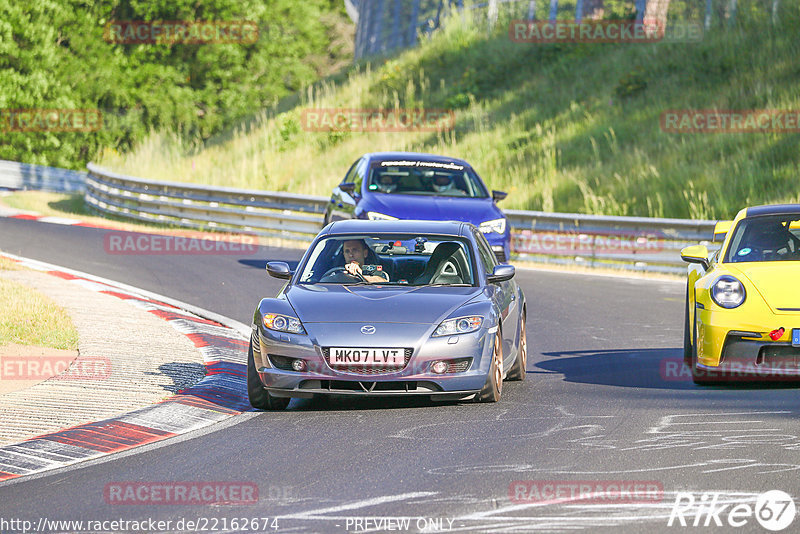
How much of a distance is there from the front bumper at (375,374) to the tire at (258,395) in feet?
0.29

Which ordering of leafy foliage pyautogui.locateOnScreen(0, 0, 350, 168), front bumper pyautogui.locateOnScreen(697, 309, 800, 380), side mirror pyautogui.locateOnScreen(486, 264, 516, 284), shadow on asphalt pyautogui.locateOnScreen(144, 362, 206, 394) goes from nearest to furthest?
front bumper pyautogui.locateOnScreen(697, 309, 800, 380) < shadow on asphalt pyautogui.locateOnScreen(144, 362, 206, 394) < side mirror pyautogui.locateOnScreen(486, 264, 516, 284) < leafy foliage pyautogui.locateOnScreen(0, 0, 350, 168)

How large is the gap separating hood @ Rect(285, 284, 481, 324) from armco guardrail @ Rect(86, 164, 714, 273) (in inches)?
456

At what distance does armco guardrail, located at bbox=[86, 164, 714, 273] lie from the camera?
21.0 m

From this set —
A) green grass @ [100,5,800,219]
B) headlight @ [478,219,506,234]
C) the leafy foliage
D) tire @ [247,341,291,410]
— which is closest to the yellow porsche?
tire @ [247,341,291,410]

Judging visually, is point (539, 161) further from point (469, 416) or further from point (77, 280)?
point (469, 416)

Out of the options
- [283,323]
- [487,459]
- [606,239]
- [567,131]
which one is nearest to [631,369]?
[283,323]

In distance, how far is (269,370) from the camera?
9047 mm

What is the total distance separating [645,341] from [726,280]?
10.5 feet

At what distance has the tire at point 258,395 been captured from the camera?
9219 mm

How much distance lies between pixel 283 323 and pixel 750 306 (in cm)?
341

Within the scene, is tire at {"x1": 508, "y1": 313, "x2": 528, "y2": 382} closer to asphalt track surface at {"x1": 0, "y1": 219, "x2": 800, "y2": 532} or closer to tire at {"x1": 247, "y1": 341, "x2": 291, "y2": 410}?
asphalt track surface at {"x1": 0, "y1": 219, "x2": 800, "y2": 532}

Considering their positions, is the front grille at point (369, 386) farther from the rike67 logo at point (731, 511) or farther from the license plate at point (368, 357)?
the rike67 logo at point (731, 511)

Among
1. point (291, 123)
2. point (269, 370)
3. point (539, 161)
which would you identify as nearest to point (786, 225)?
point (269, 370)

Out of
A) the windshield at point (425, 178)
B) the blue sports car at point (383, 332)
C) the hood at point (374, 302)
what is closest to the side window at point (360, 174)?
the windshield at point (425, 178)
